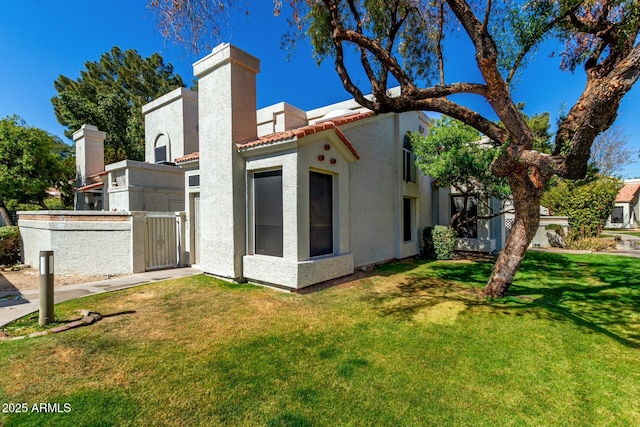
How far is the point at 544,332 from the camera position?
582cm

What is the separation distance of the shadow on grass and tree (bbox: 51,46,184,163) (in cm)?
2631

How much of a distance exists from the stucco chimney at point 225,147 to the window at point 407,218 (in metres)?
9.09

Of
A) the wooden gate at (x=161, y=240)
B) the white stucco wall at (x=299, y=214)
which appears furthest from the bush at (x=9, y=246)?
the white stucco wall at (x=299, y=214)

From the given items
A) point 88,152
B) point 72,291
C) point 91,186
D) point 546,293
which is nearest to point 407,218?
point 546,293

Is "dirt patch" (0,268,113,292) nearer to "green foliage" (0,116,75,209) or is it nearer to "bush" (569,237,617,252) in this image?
"green foliage" (0,116,75,209)

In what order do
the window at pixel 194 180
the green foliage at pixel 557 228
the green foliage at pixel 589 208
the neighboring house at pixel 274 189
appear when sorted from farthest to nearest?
the green foliage at pixel 557 228 < the green foliage at pixel 589 208 < the window at pixel 194 180 < the neighboring house at pixel 274 189

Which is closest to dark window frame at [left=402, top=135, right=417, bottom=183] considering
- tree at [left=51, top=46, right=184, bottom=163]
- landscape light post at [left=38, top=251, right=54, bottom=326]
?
landscape light post at [left=38, top=251, right=54, bottom=326]

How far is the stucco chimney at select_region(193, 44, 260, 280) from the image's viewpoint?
912 centimetres

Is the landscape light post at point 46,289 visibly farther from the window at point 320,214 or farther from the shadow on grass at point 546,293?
the shadow on grass at point 546,293

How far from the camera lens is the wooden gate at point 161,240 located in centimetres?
1115

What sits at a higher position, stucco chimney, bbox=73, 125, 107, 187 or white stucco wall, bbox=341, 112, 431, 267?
stucco chimney, bbox=73, 125, 107, 187

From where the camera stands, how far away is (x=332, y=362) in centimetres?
456

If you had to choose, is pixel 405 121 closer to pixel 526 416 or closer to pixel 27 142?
pixel 526 416

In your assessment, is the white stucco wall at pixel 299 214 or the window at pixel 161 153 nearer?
the white stucco wall at pixel 299 214
